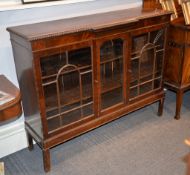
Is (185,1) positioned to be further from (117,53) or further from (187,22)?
(117,53)

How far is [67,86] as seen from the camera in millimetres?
1780

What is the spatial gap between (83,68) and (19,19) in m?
0.54

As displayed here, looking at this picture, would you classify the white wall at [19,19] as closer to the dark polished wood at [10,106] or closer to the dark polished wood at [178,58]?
the dark polished wood at [10,106]

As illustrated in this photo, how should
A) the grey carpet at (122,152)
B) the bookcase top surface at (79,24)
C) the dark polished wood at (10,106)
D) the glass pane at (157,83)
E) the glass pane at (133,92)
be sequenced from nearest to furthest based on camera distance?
the dark polished wood at (10,106) < the bookcase top surface at (79,24) < the grey carpet at (122,152) < the glass pane at (133,92) < the glass pane at (157,83)

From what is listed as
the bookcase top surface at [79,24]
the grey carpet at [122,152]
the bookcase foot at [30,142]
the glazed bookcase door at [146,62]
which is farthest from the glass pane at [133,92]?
the bookcase foot at [30,142]

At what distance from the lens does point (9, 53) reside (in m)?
1.81

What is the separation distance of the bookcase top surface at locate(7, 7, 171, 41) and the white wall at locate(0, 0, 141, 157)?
0.27ft

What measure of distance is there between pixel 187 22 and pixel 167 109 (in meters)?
0.86

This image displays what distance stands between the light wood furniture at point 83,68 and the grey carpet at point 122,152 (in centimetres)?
18

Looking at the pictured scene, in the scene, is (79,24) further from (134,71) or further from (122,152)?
(122,152)

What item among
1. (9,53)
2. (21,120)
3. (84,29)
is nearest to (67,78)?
(84,29)

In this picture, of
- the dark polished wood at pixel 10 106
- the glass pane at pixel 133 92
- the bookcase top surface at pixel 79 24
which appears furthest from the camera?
the glass pane at pixel 133 92

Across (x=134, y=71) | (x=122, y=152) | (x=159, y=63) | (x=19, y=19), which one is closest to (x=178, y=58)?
(x=159, y=63)

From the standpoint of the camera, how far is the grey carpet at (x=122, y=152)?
6.18ft
